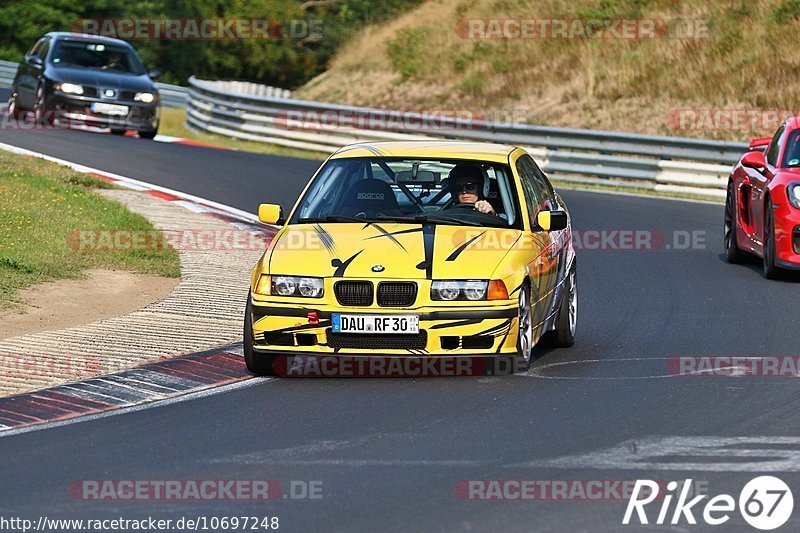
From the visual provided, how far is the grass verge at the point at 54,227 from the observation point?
13.9 metres

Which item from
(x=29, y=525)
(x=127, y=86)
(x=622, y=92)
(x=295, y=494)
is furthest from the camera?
(x=622, y=92)

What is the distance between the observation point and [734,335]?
470 inches

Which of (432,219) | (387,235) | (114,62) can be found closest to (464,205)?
(432,219)

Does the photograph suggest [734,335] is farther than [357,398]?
Yes

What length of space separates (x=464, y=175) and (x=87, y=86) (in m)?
17.6

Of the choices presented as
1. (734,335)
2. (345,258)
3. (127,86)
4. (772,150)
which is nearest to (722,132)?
(127,86)

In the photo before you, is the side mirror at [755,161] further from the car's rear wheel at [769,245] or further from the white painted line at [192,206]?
the white painted line at [192,206]

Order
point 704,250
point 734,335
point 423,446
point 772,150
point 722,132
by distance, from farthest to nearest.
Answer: point 722,132
point 704,250
point 772,150
point 734,335
point 423,446

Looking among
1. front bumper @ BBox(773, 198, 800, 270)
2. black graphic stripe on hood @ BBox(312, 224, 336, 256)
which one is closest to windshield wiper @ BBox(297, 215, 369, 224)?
black graphic stripe on hood @ BBox(312, 224, 336, 256)

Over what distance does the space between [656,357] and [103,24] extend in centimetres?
4752

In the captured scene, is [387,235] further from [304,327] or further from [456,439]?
[456,439]

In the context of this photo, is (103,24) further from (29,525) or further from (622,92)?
(29,525)

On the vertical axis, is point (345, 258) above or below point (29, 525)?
above

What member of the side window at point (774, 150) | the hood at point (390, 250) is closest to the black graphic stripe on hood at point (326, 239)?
the hood at point (390, 250)
